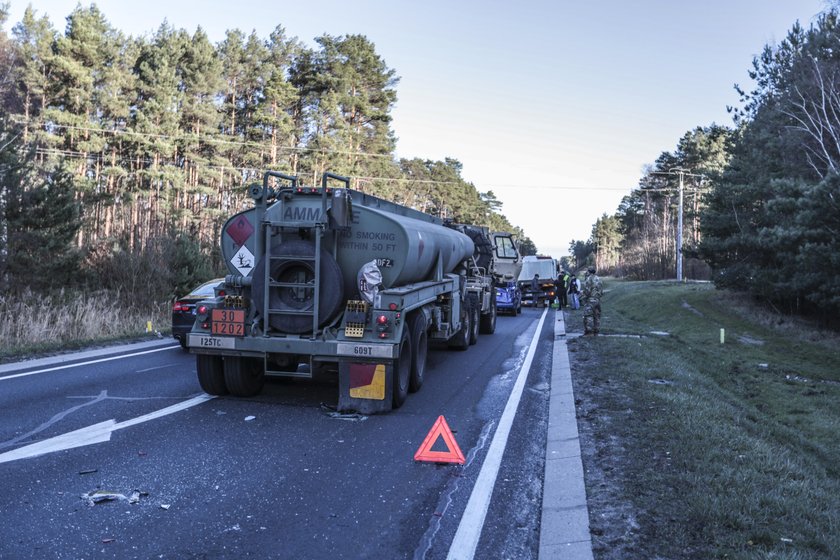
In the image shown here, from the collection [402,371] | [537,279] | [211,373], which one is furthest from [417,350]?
[537,279]

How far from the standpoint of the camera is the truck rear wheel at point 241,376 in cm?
819

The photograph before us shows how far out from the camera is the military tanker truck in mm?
7617

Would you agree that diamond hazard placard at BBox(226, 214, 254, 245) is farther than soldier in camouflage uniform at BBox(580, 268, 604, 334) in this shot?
No

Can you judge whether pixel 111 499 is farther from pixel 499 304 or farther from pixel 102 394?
pixel 499 304

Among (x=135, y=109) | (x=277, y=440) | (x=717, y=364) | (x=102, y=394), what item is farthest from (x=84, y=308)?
(x=135, y=109)

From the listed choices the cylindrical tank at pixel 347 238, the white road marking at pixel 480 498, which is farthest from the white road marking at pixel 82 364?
the white road marking at pixel 480 498

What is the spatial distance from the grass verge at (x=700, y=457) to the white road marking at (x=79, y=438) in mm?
4764

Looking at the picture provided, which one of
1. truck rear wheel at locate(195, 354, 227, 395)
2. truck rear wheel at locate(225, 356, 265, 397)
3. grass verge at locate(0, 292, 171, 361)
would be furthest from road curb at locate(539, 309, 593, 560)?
grass verge at locate(0, 292, 171, 361)

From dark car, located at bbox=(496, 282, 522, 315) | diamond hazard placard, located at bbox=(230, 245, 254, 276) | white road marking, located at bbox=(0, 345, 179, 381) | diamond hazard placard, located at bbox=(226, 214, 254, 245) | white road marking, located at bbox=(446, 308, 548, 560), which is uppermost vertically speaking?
diamond hazard placard, located at bbox=(226, 214, 254, 245)

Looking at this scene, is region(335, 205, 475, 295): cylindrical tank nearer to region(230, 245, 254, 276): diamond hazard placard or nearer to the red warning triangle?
region(230, 245, 254, 276): diamond hazard placard

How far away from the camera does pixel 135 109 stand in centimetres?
4062

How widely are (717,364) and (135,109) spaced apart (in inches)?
1508

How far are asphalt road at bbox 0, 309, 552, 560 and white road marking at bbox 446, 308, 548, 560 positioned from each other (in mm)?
66

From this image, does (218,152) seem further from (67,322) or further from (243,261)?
(243,261)
